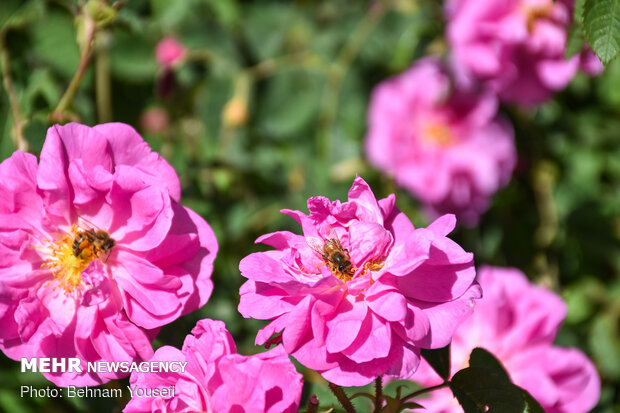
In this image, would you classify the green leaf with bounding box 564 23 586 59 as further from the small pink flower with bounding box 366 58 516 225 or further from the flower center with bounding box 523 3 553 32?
the small pink flower with bounding box 366 58 516 225

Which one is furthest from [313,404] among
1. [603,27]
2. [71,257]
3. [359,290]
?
[603,27]

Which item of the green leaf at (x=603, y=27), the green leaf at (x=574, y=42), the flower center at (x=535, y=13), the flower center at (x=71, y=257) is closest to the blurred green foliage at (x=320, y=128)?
the flower center at (x=535, y=13)

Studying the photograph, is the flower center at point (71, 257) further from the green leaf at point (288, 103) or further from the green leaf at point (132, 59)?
the green leaf at point (288, 103)

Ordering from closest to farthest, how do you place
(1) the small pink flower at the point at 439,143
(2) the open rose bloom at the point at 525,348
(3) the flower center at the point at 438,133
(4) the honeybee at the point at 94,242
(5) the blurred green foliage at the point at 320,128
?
(4) the honeybee at the point at 94,242
(2) the open rose bloom at the point at 525,348
(5) the blurred green foliage at the point at 320,128
(1) the small pink flower at the point at 439,143
(3) the flower center at the point at 438,133

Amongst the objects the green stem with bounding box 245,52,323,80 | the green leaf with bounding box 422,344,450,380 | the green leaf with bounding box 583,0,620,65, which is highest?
the green leaf with bounding box 583,0,620,65

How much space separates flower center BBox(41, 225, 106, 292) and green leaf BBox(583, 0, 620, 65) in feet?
2.52

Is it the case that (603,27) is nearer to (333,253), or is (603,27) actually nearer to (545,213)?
(333,253)

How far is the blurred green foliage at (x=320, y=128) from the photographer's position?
1.64 metres

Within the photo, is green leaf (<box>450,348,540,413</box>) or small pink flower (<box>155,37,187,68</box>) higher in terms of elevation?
small pink flower (<box>155,37,187,68</box>)

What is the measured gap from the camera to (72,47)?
4.63 ft

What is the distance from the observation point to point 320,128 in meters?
1.86

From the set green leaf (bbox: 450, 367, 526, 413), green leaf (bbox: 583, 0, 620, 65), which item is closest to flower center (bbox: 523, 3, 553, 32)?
green leaf (bbox: 583, 0, 620, 65)

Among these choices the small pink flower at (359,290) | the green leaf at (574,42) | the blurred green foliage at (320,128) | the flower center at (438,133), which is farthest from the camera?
the flower center at (438,133)

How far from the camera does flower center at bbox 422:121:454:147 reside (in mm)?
1946
